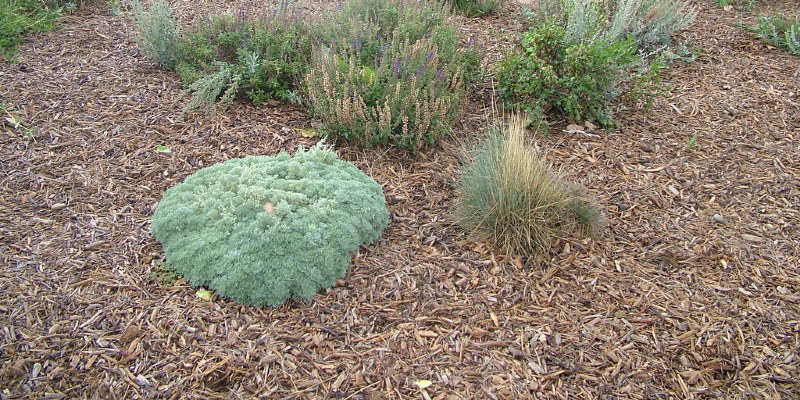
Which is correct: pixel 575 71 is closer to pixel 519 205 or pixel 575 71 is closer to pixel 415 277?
pixel 519 205

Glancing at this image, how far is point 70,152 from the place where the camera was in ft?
11.8

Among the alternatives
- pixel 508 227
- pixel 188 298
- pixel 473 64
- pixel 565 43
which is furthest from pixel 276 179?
pixel 565 43

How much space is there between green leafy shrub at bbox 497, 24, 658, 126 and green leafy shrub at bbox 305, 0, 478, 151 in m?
0.38

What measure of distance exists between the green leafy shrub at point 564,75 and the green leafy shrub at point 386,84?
0.38 m

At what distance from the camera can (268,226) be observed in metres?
2.84

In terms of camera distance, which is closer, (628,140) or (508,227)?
(508,227)

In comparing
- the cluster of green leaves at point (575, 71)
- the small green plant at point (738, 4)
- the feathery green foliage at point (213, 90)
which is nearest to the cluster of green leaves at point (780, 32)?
the small green plant at point (738, 4)

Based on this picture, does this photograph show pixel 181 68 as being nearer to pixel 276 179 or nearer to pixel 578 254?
pixel 276 179

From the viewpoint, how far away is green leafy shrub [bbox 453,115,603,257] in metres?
3.10

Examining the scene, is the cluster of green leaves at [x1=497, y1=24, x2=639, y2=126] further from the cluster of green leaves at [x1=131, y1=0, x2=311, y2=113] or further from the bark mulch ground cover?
the cluster of green leaves at [x1=131, y1=0, x2=311, y2=113]

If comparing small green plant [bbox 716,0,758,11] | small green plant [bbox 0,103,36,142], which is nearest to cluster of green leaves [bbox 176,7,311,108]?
small green plant [bbox 0,103,36,142]

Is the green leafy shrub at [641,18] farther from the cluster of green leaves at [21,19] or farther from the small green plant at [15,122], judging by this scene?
the cluster of green leaves at [21,19]

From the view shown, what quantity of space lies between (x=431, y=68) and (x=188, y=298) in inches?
81.4

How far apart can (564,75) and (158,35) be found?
112 inches
